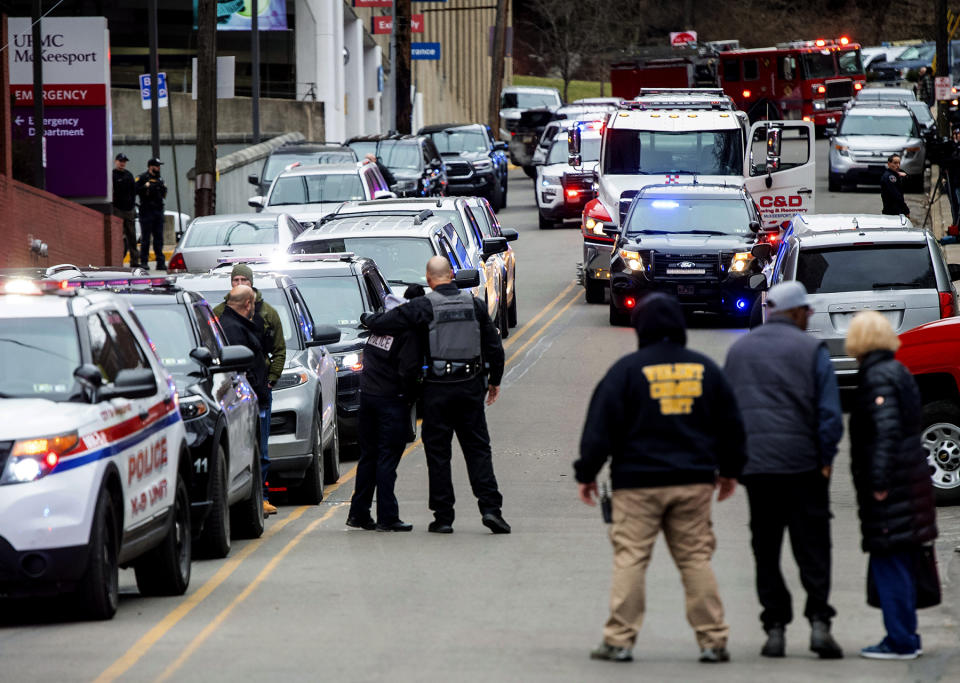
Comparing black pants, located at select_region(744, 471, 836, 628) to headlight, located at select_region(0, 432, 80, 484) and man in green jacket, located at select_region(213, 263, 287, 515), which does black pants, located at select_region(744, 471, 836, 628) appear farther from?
man in green jacket, located at select_region(213, 263, 287, 515)

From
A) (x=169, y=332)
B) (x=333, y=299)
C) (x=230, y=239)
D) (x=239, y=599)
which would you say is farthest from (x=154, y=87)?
(x=239, y=599)

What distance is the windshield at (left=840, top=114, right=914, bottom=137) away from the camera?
143 feet

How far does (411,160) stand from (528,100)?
3447 cm

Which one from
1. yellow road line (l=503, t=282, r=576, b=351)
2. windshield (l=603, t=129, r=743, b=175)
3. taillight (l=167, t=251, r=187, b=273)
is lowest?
yellow road line (l=503, t=282, r=576, b=351)

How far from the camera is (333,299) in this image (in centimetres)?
1689

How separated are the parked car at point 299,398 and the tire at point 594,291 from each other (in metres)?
12.1

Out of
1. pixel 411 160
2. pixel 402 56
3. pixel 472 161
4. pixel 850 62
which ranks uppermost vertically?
pixel 850 62

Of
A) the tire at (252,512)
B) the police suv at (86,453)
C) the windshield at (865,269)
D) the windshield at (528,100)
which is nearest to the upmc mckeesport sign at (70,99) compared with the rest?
the windshield at (865,269)

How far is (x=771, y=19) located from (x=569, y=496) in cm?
8613

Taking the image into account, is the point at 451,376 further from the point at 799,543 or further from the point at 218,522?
the point at 799,543

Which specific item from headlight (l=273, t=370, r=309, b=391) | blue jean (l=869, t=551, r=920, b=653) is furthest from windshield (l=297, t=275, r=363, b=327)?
blue jean (l=869, t=551, r=920, b=653)

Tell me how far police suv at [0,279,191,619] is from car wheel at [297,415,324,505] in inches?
147

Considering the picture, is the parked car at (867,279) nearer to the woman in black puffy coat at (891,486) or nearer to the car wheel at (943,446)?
the car wheel at (943,446)

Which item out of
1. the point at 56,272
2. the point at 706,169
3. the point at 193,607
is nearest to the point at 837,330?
the point at 56,272
